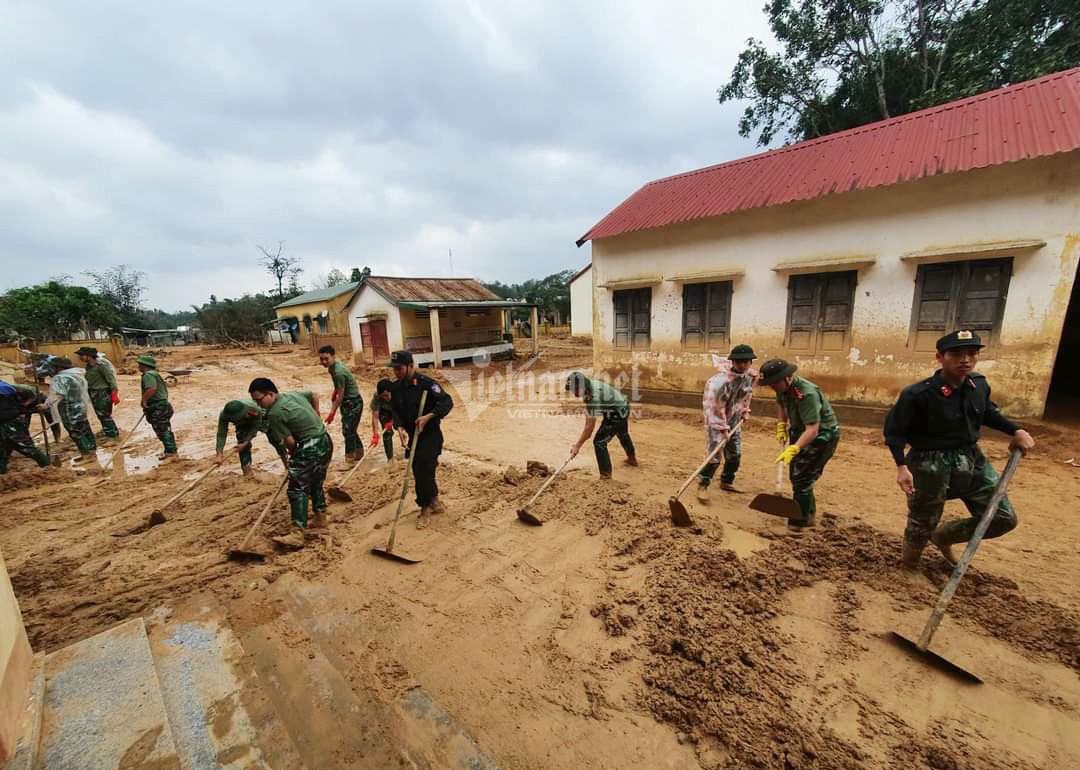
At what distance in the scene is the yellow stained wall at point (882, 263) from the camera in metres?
5.52

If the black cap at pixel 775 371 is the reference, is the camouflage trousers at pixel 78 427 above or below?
below

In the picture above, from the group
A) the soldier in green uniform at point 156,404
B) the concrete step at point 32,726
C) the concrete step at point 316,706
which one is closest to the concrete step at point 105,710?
the concrete step at point 32,726

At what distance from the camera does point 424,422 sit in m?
4.18

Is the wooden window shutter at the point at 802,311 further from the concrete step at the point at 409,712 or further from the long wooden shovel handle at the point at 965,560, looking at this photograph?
the concrete step at the point at 409,712

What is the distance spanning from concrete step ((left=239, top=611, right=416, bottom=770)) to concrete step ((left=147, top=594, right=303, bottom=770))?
0.19 ft

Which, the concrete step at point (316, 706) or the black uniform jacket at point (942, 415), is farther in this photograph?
the black uniform jacket at point (942, 415)

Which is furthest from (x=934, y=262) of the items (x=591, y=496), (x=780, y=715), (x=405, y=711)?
(x=405, y=711)

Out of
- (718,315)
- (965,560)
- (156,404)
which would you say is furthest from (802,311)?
(156,404)

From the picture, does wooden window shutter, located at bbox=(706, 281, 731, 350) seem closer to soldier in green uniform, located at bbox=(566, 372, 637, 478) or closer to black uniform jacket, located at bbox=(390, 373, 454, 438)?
soldier in green uniform, located at bbox=(566, 372, 637, 478)

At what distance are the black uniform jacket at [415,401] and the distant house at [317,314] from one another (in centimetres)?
2358

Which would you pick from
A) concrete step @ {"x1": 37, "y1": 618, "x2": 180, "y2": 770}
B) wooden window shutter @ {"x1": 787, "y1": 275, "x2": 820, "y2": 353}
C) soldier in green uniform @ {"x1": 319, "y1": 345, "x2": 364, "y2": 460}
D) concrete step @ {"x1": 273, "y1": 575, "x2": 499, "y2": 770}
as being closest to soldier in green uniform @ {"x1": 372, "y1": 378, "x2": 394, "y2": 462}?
soldier in green uniform @ {"x1": 319, "y1": 345, "x2": 364, "y2": 460}

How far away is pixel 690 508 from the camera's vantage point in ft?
14.0

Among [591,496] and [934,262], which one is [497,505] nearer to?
[591,496]

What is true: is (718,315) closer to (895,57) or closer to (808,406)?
(808,406)
